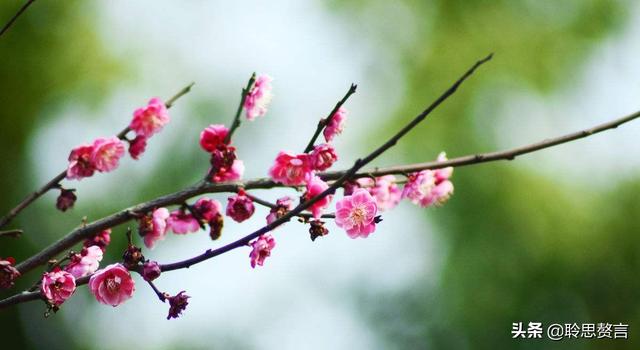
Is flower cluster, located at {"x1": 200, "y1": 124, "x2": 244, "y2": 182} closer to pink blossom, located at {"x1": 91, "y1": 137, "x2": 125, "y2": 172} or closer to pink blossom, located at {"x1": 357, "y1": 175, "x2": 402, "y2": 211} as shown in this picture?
pink blossom, located at {"x1": 91, "y1": 137, "x2": 125, "y2": 172}

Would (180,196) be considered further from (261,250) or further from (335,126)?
(335,126)

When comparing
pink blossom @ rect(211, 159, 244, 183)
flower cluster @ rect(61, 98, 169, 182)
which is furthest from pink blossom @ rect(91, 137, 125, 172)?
pink blossom @ rect(211, 159, 244, 183)

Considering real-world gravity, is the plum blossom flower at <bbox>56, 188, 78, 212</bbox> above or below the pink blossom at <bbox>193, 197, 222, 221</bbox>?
above

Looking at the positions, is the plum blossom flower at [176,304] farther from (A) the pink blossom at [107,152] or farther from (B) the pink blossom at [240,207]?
(A) the pink blossom at [107,152]

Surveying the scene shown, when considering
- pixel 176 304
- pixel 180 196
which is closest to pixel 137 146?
pixel 180 196

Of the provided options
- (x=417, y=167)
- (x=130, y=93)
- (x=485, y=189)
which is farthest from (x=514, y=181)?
(x=417, y=167)

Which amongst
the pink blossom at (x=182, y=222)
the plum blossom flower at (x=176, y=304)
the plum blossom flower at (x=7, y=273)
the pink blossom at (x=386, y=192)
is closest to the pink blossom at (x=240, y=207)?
the pink blossom at (x=182, y=222)
